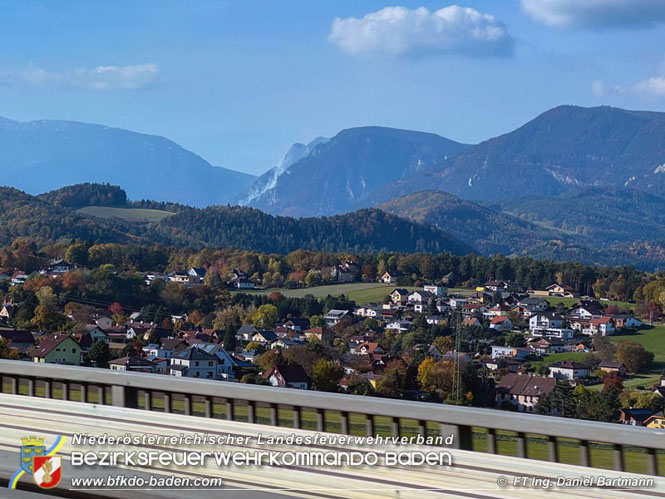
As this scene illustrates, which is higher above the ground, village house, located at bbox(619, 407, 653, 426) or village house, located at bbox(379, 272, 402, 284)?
village house, located at bbox(619, 407, 653, 426)

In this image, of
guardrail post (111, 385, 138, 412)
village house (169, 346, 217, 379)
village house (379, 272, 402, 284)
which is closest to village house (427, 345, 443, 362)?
village house (169, 346, 217, 379)

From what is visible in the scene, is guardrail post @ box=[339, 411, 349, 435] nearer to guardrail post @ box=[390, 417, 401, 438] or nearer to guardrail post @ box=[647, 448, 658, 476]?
guardrail post @ box=[390, 417, 401, 438]

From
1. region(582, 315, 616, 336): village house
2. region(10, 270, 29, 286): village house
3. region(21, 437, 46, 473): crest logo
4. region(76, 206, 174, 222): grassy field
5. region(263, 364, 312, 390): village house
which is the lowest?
region(582, 315, 616, 336): village house

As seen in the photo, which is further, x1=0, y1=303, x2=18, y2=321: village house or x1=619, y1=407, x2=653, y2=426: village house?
x1=0, y1=303, x2=18, y2=321: village house

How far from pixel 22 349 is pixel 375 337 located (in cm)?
1743

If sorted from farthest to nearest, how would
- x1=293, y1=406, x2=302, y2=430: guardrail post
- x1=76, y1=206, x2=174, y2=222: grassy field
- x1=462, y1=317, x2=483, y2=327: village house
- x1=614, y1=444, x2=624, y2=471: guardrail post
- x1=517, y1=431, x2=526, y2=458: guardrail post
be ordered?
x1=76, y1=206, x2=174, y2=222: grassy field → x1=462, y1=317, x2=483, y2=327: village house → x1=293, y1=406, x2=302, y2=430: guardrail post → x1=517, y1=431, x2=526, y2=458: guardrail post → x1=614, y1=444, x2=624, y2=471: guardrail post

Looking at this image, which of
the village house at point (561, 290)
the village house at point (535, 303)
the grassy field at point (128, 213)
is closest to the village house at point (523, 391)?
the village house at point (535, 303)

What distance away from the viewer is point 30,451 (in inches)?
181

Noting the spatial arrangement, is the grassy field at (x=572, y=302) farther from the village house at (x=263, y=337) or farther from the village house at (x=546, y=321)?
the village house at (x=263, y=337)

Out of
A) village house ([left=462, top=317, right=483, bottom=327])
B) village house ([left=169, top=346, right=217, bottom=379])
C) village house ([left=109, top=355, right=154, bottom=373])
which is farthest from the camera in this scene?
village house ([left=462, top=317, right=483, bottom=327])

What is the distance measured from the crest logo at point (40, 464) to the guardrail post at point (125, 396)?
85cm

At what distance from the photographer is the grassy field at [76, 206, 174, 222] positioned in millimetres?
Result: 133625

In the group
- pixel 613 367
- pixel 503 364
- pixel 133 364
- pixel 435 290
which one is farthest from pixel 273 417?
pixel 435 290

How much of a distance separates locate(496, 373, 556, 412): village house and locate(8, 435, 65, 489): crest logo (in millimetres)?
9270
